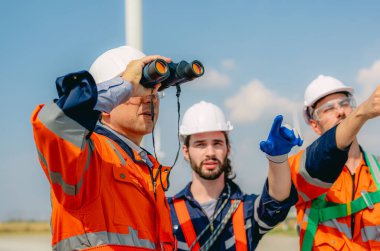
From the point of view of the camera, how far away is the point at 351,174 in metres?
4.06

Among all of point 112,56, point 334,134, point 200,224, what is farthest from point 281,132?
point 200,224

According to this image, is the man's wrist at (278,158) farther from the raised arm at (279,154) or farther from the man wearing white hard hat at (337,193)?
the man wearing white hard hat at (337,193)

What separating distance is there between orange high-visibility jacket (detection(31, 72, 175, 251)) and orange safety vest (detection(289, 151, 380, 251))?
4.25ft

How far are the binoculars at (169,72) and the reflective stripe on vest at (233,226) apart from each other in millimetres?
1849

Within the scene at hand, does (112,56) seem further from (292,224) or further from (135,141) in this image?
(292,224)

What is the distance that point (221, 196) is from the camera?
4.70 metres

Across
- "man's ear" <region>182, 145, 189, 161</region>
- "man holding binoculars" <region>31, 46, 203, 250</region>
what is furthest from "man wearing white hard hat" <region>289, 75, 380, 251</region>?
"man's ear" <region>182, 145, 189, 161</region>

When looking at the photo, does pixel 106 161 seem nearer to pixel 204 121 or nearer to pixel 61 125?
pixel 61 125

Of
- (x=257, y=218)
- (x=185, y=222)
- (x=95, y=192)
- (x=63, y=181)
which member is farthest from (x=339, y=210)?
(x=63, y=181)

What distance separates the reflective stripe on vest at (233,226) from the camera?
431cm

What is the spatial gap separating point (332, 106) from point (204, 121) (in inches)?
60.8

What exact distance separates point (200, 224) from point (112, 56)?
189 cm

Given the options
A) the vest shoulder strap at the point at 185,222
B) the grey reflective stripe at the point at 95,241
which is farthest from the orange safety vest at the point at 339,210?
the grey reflective stripe at the point at 95,241

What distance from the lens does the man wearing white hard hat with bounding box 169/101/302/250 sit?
11.8 ft
